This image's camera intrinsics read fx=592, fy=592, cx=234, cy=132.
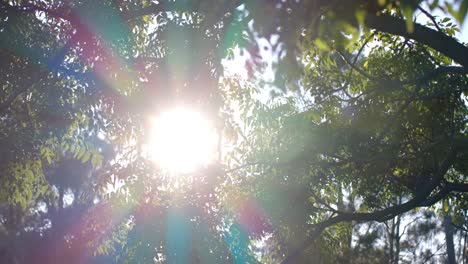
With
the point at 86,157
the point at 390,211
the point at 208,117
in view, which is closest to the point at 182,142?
the point at 208,117

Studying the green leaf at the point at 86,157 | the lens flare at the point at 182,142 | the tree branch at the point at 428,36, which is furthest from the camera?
the green leaf at the point at 86,157

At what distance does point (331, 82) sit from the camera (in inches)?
307

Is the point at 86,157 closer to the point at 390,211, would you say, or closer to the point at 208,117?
the point at 208,117

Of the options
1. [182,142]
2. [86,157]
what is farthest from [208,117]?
[86,157]

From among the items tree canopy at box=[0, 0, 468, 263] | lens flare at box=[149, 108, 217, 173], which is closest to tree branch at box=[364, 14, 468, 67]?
tree canopy at box=[0, 0, 468, 263]

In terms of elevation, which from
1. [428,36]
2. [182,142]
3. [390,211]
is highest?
[182,142]

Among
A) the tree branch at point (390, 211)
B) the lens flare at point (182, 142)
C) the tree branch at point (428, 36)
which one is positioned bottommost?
the tree branch at point (390, 211)

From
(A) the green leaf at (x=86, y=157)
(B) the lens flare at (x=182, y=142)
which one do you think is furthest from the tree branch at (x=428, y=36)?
(A) the green leaf at (x=86, y=157)

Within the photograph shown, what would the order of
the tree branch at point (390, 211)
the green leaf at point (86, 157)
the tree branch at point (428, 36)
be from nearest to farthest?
the tree branch at point (428, 36) → the tree branch at point (390, 211) → the green leaf at point (86, 157)

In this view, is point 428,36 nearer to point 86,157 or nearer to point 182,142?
point 182,142

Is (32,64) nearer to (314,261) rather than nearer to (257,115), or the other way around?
(257,115)

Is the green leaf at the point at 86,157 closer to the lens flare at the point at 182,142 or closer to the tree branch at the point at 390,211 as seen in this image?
the lens flare at the point at 182,142

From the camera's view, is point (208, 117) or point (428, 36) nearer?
point (428, 36)

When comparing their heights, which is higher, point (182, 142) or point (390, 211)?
point (182, 142)
